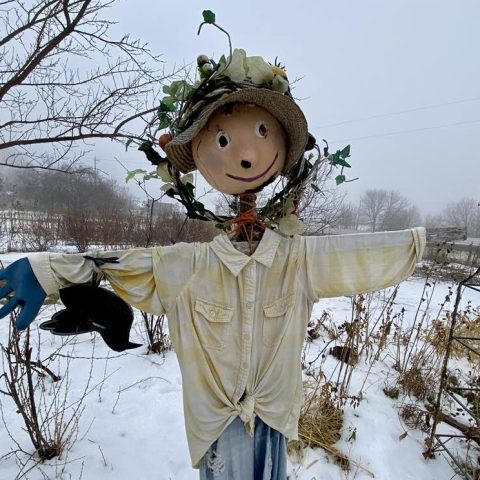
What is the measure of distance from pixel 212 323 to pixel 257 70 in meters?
0.69

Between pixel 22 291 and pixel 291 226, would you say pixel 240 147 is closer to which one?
pixel 291 226

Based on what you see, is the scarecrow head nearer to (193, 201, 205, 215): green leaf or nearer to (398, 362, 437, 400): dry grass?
(193, 201, 205, 215): green leaf

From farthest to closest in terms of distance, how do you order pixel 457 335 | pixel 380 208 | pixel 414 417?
pixel 380 208
pixel 457 335
pixel 414 417

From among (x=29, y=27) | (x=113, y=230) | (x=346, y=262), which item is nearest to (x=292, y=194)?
(x=346, y=262)

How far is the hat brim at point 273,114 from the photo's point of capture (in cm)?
78

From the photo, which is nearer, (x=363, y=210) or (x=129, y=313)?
(x=129, y=313)

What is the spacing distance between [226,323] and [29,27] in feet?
8.24

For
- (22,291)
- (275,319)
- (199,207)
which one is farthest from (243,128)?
(22,291)

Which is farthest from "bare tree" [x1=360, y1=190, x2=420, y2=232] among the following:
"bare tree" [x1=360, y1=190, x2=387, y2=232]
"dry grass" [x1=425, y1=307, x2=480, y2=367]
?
"dry grass" [x1=425, y1=307, x2=480, y2=367]

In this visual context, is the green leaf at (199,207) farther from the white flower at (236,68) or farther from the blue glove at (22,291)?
the blue glove at (22,291)

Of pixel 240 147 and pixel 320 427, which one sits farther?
pixel 320 427

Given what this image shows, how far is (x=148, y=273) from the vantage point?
2.79ft

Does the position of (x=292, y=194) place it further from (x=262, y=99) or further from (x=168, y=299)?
(x=168, y=299)

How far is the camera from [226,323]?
0.87 metres
